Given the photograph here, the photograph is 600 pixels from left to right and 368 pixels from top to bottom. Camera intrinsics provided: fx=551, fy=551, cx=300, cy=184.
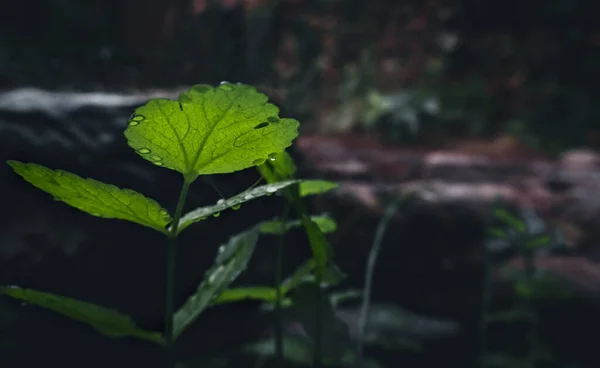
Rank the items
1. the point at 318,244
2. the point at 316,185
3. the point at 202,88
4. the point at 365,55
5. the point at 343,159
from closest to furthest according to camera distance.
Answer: the point at 202,88 → the point at 318,244 → the point at 316,185 → the point at 343,159 → the point at 365,55

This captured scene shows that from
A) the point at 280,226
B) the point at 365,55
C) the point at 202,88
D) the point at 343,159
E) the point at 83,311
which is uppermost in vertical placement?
the point at 365,55

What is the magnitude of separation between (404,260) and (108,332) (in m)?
1.81

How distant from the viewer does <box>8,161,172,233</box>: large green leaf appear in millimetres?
599

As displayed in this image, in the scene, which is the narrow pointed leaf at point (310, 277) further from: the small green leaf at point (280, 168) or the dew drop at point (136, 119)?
the dew drop at point (136, 119)

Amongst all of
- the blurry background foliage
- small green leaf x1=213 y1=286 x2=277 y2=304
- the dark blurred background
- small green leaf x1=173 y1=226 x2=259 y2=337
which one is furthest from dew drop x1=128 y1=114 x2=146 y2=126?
the blurry background foliage

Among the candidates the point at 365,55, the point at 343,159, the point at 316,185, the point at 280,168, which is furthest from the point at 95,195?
the point at 365,55

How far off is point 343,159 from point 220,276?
3.00 m

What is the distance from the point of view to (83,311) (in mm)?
659

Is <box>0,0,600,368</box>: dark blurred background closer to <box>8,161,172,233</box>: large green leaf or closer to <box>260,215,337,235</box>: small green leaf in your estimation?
<box>260,215,337,235</box>: small green leaf

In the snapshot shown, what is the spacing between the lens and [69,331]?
1605mm

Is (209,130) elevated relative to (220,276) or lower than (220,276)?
elevated

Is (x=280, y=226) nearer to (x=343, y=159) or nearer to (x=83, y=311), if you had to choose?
(x=83, y=311)

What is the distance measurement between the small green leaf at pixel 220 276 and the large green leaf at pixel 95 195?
0.10 meters

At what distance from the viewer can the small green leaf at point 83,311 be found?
0.63m
